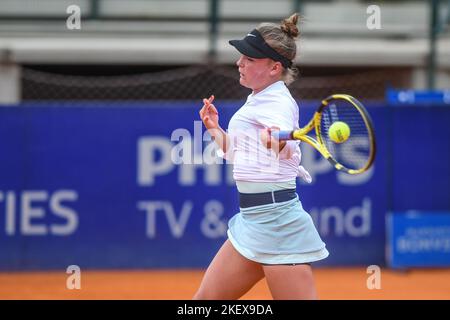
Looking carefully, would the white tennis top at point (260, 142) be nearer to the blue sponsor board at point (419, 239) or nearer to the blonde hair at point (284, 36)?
the blonde hair at point (284, 36)

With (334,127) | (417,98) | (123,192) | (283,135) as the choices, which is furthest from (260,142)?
(417,98)

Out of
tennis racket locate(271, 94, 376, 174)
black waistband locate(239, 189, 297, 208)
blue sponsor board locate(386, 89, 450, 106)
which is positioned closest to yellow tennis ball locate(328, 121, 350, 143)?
tennis racket locate(271, 94, 376, 174)

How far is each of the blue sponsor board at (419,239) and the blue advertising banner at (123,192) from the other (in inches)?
12.3

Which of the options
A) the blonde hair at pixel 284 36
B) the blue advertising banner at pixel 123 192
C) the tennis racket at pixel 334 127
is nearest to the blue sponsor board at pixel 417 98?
the blue advertising banner at pixel 123 192

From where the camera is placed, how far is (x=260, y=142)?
3496mm

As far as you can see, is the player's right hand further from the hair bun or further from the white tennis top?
the hair bun

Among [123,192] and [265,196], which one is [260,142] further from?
[123,192]

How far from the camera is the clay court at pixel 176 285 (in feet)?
23.3

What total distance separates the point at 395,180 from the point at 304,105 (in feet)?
4.13

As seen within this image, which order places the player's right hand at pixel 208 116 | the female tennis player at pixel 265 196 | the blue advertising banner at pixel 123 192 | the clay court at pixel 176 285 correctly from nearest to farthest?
1. the female tennis player at pixel 265 196
2. the player's right hand at pixel 208 116
3. the clay court at pixel 176 285
4. the blue advertising banner at pixel 123 192

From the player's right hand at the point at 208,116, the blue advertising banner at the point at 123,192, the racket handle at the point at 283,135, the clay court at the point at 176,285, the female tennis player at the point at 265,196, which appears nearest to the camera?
the racket handle at the point at 283,135

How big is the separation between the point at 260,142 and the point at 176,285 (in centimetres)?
458

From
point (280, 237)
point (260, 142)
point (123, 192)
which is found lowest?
point (123, 192)
